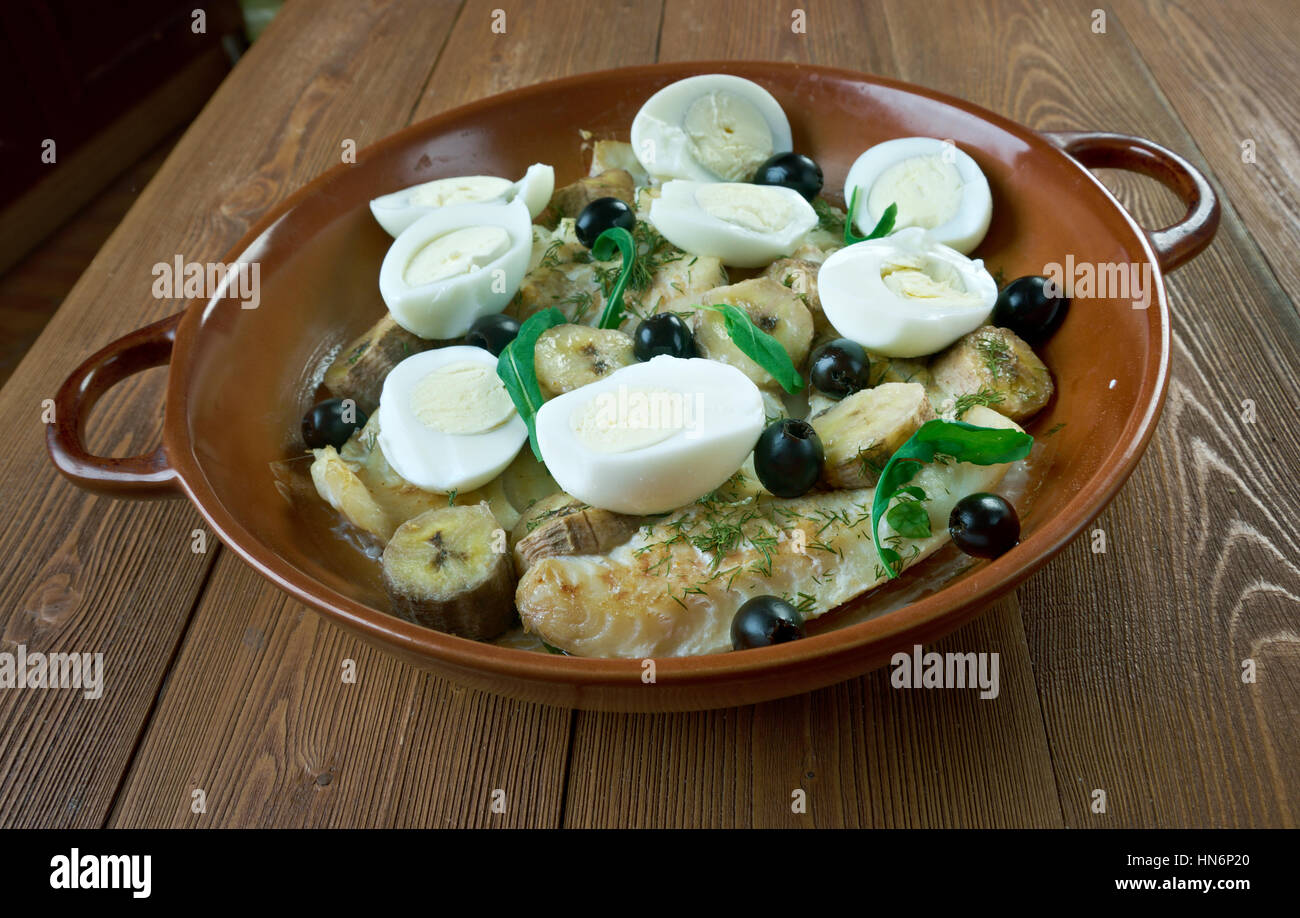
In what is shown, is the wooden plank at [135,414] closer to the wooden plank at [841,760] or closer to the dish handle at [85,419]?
the dish handle at [85,419]

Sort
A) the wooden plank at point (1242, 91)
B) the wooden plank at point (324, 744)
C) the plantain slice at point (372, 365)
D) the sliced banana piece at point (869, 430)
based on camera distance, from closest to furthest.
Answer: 1. the wooden plank at point (324, 744)
2. the sliced banana piece at point (869, 430)
3. the plantain slice at point (372, 365)
4. the wooden plank at point (1242, 91)

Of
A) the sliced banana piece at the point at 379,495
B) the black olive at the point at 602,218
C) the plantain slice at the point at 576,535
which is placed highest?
the black olive at the point at 602,218

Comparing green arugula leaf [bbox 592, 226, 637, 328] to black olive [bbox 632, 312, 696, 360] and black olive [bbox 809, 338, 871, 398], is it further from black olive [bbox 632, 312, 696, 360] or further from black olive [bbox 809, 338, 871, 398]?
black olive [bbox 809, 338, 871, 398]

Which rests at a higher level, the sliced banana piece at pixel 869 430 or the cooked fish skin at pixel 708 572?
the sliced banana piece at pixel 869 430

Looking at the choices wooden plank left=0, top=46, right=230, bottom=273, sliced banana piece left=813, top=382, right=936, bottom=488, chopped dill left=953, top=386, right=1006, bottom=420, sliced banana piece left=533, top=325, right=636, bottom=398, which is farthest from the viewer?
wooden plank left=0, top=46, right=230, bottom=273

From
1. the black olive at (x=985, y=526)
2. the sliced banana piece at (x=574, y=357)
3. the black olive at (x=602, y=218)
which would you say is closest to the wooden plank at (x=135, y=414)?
the sliced banana piece at (x=574, y=357)

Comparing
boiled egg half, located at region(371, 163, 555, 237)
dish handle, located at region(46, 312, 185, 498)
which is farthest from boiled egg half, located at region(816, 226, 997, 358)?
dish handle, located at region(46, 312, 185, 498)

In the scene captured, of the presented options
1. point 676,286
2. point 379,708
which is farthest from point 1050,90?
point 379,708

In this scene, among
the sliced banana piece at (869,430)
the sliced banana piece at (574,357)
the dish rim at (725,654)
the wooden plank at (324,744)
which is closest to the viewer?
the dish rim at (725,654)
